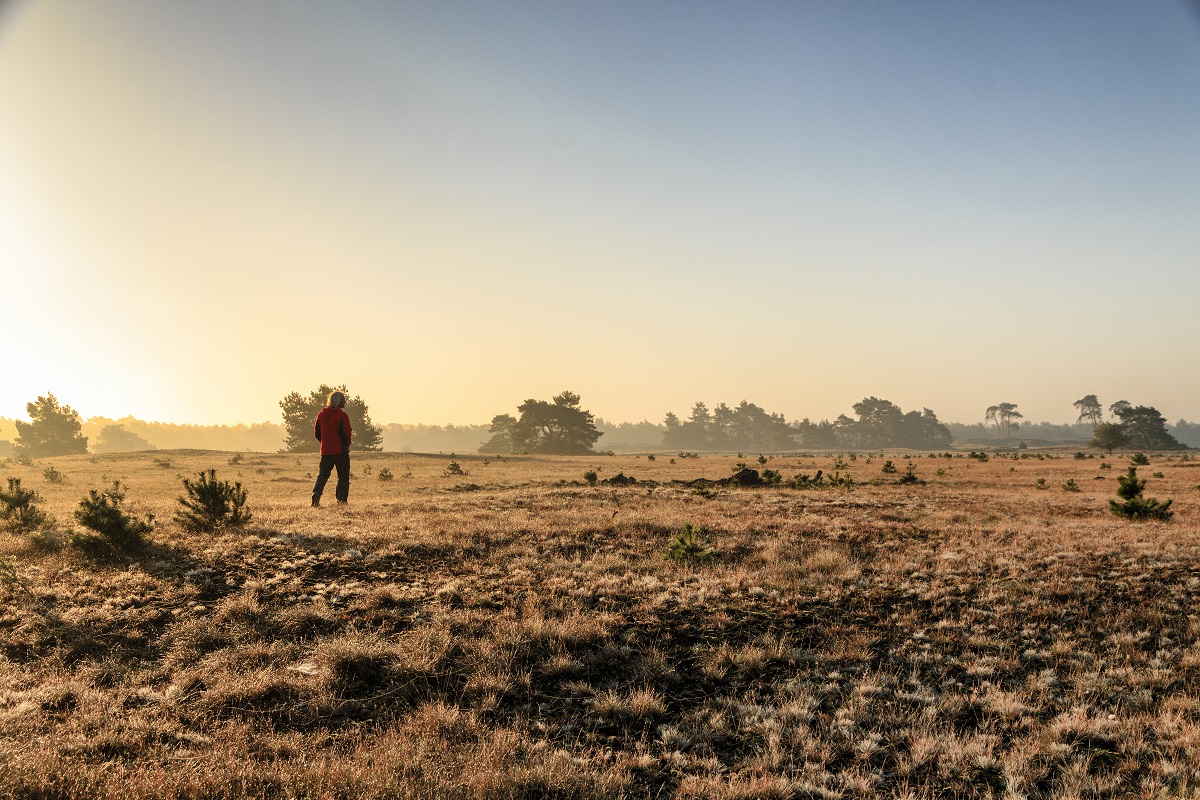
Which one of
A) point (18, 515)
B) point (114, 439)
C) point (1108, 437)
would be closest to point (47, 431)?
point (114, 439)

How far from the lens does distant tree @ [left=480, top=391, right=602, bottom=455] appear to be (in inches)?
3435

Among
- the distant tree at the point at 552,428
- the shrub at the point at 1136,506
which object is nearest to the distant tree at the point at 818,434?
the distant tree at the point at 552,428

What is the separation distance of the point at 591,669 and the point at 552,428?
83.3 metres

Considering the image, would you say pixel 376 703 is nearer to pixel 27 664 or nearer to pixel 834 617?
pixel 27 664

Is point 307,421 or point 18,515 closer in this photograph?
point 18,515

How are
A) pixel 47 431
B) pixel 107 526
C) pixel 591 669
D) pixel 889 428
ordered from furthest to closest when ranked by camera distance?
1. pixel 889 428
2. pixel 47 431
3. pixel 107 526
4. pixel 591 669

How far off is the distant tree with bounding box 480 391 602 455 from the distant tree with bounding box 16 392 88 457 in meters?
56.3

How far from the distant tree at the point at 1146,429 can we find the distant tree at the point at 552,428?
89255 mm

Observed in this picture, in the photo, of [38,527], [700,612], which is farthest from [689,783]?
[38,527]

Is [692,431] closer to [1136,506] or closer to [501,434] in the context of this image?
[501,434]

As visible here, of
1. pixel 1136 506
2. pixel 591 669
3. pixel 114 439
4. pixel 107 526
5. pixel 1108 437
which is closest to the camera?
pixel 591 669

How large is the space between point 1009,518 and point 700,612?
12878 mm

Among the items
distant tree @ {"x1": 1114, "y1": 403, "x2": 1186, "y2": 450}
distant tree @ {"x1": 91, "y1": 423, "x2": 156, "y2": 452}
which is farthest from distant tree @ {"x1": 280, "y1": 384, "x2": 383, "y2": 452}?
distant tree @ {"x1": 1114, "y1": 403, "x2": 1186, "y2": 450}

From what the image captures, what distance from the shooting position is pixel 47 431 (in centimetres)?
6981
